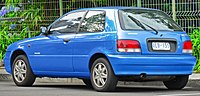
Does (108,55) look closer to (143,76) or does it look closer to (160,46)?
(143,76)

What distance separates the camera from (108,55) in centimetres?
1062

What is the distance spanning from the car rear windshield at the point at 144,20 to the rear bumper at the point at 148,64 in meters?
0.52

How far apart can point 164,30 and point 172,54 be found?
44 cm

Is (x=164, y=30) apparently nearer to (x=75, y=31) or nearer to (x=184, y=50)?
(x=184, y=50)

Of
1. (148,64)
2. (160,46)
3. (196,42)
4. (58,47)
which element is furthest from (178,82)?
(196,42)

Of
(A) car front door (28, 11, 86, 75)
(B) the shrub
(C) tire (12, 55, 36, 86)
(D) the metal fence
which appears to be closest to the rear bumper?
(A) car front door (28, 11, 86, 75)

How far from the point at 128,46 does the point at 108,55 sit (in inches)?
13.5

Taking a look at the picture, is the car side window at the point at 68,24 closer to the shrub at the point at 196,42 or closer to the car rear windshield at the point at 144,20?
the car rear windshield at the point at 144,20

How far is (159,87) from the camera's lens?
1238 centimetres

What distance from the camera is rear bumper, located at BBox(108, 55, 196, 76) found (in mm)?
10500

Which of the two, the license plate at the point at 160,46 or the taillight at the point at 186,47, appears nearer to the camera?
the license plate at the point at 160,46

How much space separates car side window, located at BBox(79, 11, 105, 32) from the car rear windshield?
35 centimetres

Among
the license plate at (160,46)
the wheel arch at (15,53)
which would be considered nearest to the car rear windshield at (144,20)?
the license plate at (160,46)

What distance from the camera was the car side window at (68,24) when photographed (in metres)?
11.7
